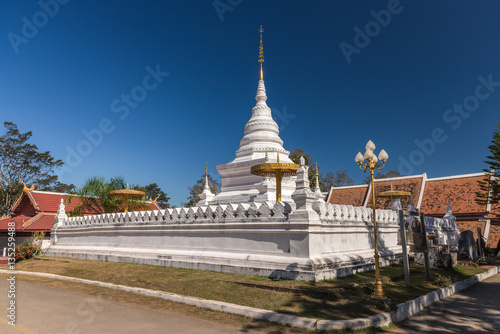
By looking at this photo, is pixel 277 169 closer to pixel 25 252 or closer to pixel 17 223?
pixel 25 252

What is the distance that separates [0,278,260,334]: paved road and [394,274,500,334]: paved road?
3.58 metres

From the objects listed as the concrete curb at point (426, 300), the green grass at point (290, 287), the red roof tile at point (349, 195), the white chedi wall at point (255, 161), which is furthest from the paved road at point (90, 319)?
the red roof tile at point (349, 195)

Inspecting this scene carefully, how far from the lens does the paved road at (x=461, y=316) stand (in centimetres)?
659

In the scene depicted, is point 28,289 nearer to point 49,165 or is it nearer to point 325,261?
point 325,261

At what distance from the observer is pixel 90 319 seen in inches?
283

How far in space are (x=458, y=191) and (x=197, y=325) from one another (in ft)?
91.8

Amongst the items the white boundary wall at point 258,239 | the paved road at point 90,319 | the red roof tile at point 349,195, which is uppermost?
the red roof tile at point 349,195

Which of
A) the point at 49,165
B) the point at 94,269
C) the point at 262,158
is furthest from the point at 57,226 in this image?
the point at 49,165

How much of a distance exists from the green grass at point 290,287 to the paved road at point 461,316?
0.51 meters

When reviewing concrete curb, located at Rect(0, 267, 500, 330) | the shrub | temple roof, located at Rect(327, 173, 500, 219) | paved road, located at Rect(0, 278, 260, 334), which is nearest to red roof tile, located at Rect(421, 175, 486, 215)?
temple roof, located at Rect(327, 173, 500, 219)

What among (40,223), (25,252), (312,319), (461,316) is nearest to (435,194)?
(461,316)

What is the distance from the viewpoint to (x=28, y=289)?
11.0 meters

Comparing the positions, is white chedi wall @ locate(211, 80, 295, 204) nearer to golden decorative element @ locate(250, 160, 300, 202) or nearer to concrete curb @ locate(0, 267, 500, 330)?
golden decorative element @ locate(250, 160, 300, 202)

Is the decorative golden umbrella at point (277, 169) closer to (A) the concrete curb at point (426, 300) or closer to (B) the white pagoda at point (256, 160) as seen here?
(B) the white pagoda at point (256, 160)
